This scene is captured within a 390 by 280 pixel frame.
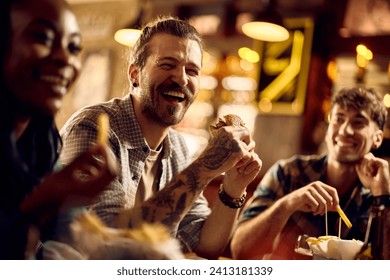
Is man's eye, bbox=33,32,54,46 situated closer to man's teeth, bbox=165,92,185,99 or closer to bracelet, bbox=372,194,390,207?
man's teeth, bbox=165,92,185,99

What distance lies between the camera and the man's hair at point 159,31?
1.34 m

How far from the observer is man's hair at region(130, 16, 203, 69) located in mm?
1338

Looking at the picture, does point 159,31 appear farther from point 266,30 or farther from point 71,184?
point 266,30

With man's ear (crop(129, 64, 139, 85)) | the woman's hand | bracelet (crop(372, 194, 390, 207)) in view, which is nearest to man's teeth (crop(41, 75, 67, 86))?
the woman's hand

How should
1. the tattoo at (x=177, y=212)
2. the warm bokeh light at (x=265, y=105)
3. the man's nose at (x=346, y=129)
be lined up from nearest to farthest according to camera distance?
the tattoo at (x=177, y=212)
the man's nose at (x=346, y=129)
the warm bokeh light at (x=265, y=105)

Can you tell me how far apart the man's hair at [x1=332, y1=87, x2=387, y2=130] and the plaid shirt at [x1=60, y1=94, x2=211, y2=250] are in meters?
0.63

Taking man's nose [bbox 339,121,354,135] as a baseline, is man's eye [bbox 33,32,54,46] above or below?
above

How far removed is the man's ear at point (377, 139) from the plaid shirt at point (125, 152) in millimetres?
641

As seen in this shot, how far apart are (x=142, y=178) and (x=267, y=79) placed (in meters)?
3.66

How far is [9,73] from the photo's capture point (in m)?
0.92

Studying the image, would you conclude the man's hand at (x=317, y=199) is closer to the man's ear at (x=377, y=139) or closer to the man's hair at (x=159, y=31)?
the man's ear at (x=377, y=139)

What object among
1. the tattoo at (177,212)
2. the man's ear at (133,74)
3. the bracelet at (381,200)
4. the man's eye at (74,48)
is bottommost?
the bracelet at (381,200)

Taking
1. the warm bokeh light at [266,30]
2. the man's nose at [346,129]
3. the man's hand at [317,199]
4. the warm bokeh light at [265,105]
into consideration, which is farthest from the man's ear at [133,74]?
the warm bokeh light at [265,105]

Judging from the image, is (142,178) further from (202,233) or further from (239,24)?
(239,24)
